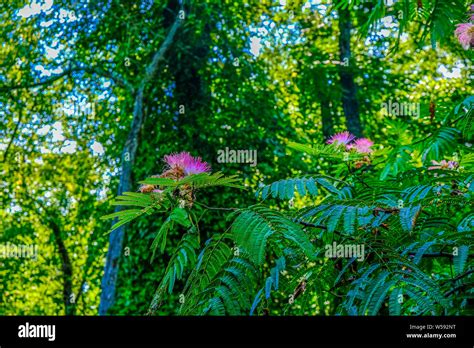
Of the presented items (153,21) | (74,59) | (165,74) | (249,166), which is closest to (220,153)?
(249,166)

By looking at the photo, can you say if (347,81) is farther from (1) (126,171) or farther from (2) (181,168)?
(2) (181,168)

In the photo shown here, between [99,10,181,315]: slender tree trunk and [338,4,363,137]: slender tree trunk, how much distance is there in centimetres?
278

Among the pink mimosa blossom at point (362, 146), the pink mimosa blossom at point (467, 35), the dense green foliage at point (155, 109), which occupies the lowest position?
the pink mimosa blossom at point (362, 146)

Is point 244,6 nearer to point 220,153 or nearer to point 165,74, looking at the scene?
point 165,74

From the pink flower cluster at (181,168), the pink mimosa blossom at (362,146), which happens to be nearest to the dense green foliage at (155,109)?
the pink mimosa blossom at (362,146)

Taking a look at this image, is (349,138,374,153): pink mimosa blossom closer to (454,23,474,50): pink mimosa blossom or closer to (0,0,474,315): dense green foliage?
(454,23,474,50): pink mimosa blossom

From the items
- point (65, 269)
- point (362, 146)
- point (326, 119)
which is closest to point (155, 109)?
point (326, 119)

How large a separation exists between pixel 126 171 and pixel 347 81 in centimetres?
409

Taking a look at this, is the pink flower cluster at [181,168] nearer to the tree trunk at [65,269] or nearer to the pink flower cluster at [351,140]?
the pink flower cluster at [351,140]

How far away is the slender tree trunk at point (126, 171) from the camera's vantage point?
754 centimetres

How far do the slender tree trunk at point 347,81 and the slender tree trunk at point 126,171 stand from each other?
278 centimetres

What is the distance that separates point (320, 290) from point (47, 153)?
28.8ft

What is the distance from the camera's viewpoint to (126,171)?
8.00 meters

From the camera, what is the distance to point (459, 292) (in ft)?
6.06
